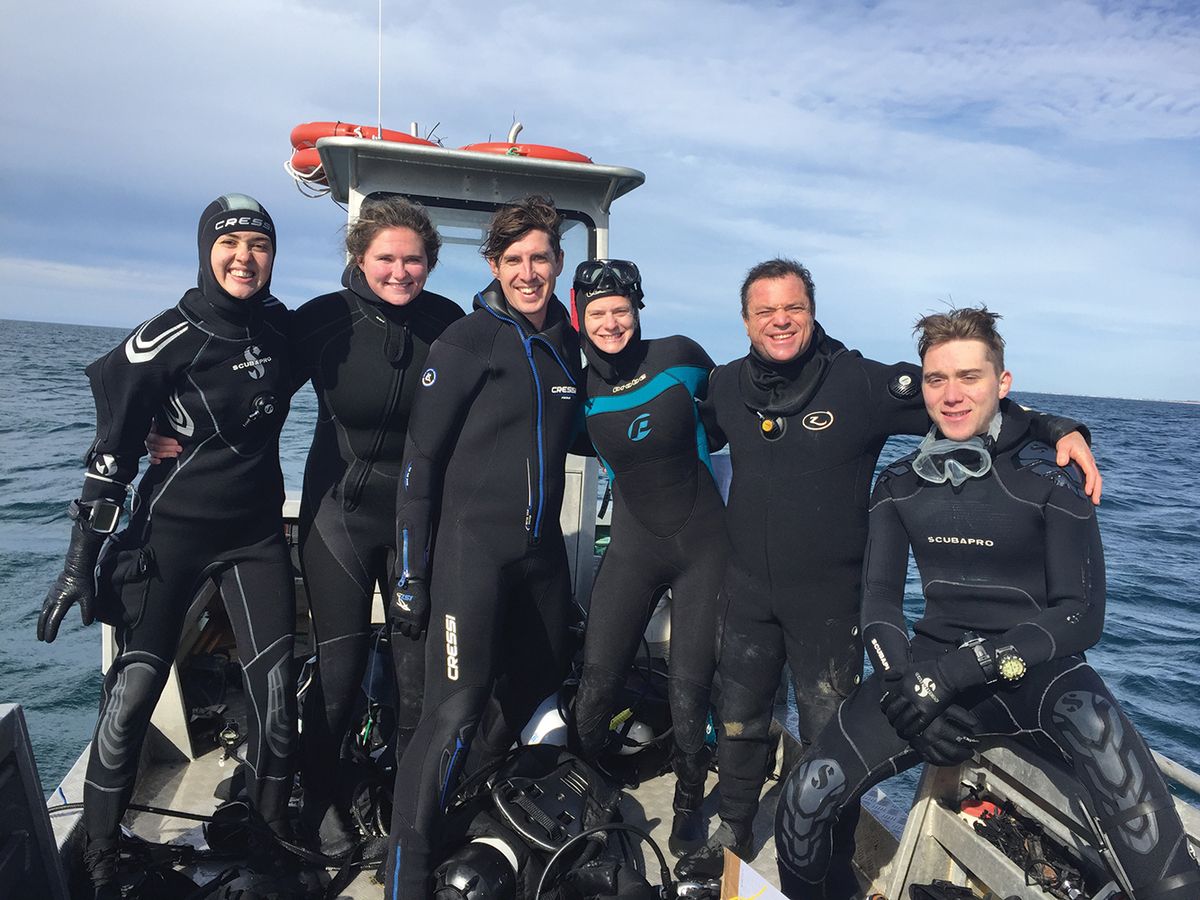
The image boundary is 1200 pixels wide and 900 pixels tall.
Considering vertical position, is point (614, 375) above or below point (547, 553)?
above

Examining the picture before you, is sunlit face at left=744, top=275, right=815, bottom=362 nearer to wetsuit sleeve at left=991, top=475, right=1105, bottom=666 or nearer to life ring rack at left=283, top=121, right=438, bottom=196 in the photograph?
wetsuit sleeve at left=991, top=475, right=1105, bottom=666

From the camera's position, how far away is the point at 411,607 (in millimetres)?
2764

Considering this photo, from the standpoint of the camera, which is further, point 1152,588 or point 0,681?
point 1152,588

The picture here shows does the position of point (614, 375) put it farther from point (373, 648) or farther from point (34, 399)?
point (34, 399)

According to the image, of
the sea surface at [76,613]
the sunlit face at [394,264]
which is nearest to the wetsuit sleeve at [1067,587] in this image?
the sunlit face at [394,264]

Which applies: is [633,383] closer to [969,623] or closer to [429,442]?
[429,442]

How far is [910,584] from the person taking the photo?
15852 millimetres

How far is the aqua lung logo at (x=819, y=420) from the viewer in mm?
2840

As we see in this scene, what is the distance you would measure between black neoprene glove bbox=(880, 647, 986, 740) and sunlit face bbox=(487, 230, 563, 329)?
1.75 meters

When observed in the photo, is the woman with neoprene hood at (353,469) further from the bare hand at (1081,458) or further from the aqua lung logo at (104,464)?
the bare hand at (1081,458)

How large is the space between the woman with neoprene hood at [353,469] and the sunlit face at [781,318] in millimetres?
1295

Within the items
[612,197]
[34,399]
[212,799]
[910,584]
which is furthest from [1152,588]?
[34,399]

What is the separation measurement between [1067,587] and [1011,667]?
312 millimetres

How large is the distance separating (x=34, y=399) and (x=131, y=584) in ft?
111
